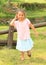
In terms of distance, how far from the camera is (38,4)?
61.9 feet

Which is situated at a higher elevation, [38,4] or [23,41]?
[23,41]

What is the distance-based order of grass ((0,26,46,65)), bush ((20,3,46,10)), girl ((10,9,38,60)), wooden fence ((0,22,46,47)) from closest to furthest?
girl ((10,9,38,60)) < grass ((0,26,46,65)) < wooden fence ((0,22,46,47)) < bush ((20,3,46,10))

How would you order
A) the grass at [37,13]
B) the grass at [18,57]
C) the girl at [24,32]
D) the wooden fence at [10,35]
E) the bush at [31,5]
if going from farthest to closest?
1. the bush at [31,5]
2. the grass at [37,13]
3. the wooden fence at [10,35]
4. the grass at [18,57]
5. the girl at [24,32]

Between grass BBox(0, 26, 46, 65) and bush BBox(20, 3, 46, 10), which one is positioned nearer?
grass BBox(0, 26, 46, 65)

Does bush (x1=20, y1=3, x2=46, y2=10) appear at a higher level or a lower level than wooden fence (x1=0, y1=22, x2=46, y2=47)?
lower

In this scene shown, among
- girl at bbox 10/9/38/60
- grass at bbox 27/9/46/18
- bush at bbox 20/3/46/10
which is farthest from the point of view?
bush at bbox 20/3/46/10

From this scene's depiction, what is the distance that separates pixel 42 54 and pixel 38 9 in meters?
12.7

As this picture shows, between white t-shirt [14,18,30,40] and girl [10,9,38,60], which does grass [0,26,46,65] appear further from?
white t-shirt [14,18,30,40]

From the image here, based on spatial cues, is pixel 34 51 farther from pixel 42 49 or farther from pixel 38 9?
pixel 38 9

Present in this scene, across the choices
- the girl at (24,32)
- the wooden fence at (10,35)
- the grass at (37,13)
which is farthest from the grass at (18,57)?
the grass at (37,13)

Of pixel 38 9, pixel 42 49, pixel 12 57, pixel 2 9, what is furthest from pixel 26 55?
pixel 38 9

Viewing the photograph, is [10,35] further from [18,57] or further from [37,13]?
[37,13]

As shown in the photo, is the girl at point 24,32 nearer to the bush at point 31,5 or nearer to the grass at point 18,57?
the grass at point 18,57

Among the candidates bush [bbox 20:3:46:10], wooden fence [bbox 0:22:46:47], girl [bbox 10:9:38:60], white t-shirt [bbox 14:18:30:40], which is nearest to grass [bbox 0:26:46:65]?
wooden fence [bbox 0:22:46:47]
